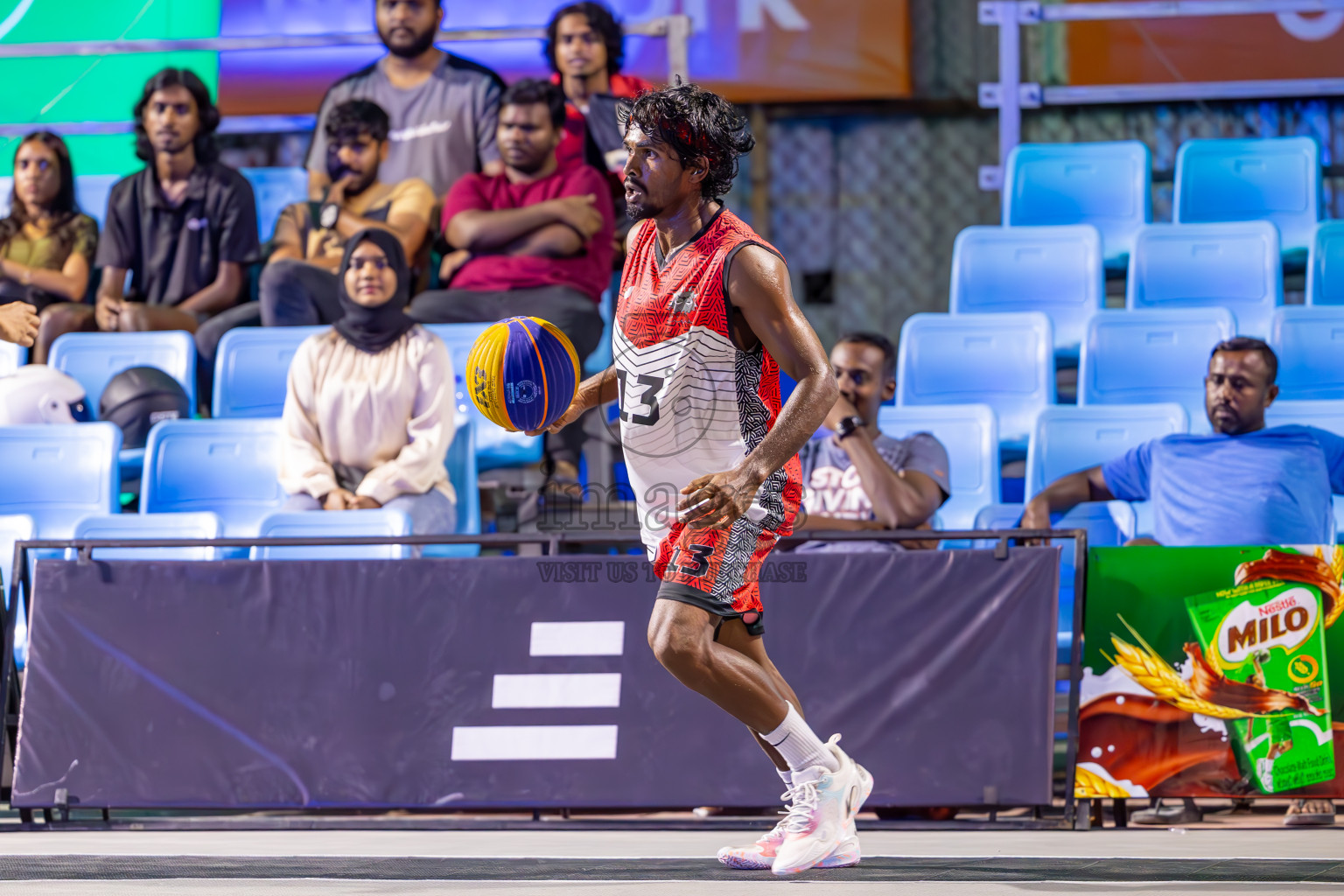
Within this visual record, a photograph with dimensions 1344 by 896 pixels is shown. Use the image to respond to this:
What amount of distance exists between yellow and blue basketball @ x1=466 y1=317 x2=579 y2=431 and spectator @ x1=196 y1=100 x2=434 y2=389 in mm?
4084

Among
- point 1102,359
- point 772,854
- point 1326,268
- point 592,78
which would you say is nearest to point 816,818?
point 772,854

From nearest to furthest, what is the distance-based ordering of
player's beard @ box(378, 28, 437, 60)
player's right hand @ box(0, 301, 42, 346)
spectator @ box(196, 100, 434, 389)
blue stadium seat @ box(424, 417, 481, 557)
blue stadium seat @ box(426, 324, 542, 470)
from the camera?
player's right hand @ box(0, 301, 42, 346), blue stadium seat @ box(424, 417, 481, 557), blue stadium seat @ box(426, 324, 542, 470), spectator @ box(196, 100, 434, 389), player's beard @ box(378, 28, 437, 60)

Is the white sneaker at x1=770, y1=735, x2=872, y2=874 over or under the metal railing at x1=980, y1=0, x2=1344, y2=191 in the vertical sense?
under

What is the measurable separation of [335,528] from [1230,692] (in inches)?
137

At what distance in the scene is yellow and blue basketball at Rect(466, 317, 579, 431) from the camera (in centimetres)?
412

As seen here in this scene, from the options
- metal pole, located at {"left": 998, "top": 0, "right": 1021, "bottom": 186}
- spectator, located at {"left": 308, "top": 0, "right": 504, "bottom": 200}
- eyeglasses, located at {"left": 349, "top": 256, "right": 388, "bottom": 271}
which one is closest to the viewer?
eyeglasses, located at {"left": 349, "top": 256, "right": 388, "bottom": 271}

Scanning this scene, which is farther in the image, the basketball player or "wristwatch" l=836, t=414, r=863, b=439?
"wristwatch" l=836, t=414, r=863, b=439

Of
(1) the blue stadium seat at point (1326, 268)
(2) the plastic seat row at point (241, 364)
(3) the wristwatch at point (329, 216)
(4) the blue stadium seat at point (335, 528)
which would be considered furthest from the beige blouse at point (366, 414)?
(1) the blue stadium seat at point (1326, 268)

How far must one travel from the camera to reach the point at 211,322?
834cm

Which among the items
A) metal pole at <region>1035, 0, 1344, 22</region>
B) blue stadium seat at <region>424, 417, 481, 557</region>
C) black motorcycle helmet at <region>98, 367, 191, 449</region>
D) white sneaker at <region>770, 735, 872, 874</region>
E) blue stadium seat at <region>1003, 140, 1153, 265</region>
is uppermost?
metal pole at <region>1035, 0, 1344, 22</region>

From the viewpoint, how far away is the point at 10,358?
820cm

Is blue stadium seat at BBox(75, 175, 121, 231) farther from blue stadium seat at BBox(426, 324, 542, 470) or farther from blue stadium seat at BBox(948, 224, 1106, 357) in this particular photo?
blue stadium seat at BBox(948, 224, 1106, 357)

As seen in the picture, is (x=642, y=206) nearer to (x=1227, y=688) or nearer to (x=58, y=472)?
(x=1227, y=688)

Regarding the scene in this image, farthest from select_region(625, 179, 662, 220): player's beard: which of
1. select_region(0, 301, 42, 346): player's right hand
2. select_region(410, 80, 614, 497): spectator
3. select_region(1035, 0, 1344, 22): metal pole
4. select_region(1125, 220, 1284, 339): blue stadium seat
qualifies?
select_region(1035, 0, 1344, 22): metal pole
